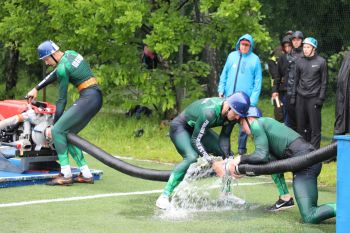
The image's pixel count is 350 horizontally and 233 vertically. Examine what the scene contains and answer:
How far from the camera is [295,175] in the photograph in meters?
7.74

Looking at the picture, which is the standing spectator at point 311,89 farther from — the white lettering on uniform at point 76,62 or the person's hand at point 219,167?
the person's hand at point 219,167

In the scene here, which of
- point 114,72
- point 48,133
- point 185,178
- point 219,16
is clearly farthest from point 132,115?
point 185,178

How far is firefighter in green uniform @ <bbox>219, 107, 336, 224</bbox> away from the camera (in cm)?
749

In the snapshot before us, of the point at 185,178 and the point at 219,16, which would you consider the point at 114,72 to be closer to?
the point at 219,16

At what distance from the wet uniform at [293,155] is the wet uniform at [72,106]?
276 centimetres

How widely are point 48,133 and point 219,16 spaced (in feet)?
17.8

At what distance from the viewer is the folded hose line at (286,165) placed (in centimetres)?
741

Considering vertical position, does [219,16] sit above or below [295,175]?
above

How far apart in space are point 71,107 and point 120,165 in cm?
126

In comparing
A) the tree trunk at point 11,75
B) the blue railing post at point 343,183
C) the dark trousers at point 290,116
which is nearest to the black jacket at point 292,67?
the dark trousers at point 290,116

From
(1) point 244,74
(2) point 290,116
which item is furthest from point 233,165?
(2) point 290,116

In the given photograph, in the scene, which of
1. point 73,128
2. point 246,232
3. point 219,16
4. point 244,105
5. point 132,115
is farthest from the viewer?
point 132,115

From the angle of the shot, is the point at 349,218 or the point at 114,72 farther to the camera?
the point at 114,72

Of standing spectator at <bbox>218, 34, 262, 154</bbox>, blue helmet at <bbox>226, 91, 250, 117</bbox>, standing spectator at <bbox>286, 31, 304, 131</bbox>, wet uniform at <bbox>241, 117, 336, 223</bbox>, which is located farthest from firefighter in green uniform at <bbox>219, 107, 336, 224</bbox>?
standing spectator at <bbox>286, 31, 304, 131</bbox>
